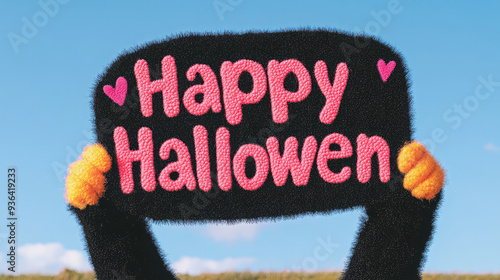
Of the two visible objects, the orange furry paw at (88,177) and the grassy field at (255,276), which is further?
the grassy field at (255,276)

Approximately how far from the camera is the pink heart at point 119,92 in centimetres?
342

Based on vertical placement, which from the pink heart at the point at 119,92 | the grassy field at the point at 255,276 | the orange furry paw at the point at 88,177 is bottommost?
the grassy field at the point at 255,276

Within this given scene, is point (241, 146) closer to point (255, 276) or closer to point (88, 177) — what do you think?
point (88, 177)

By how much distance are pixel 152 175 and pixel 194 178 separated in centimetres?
23

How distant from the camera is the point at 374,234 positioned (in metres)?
3.37

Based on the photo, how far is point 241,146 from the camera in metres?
3.38

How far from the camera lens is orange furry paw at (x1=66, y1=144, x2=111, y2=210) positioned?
11.0ft

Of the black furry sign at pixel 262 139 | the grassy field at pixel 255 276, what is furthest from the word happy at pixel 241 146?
the grassy field at pixel 255 276

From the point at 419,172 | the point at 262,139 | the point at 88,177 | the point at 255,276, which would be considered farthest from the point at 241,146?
the point at 255,276

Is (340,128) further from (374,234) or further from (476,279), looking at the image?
(476,279)

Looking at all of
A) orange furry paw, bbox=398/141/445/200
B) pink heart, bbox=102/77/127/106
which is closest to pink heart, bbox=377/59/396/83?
orange furry paw, bbox=398/141/445/200

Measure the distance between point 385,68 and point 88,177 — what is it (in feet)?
5.70

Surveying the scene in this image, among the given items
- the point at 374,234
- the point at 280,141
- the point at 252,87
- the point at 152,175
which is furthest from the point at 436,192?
the point at 152,175

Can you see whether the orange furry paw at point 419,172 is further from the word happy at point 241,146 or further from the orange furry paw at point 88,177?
the orange furry paw at point 88,177
